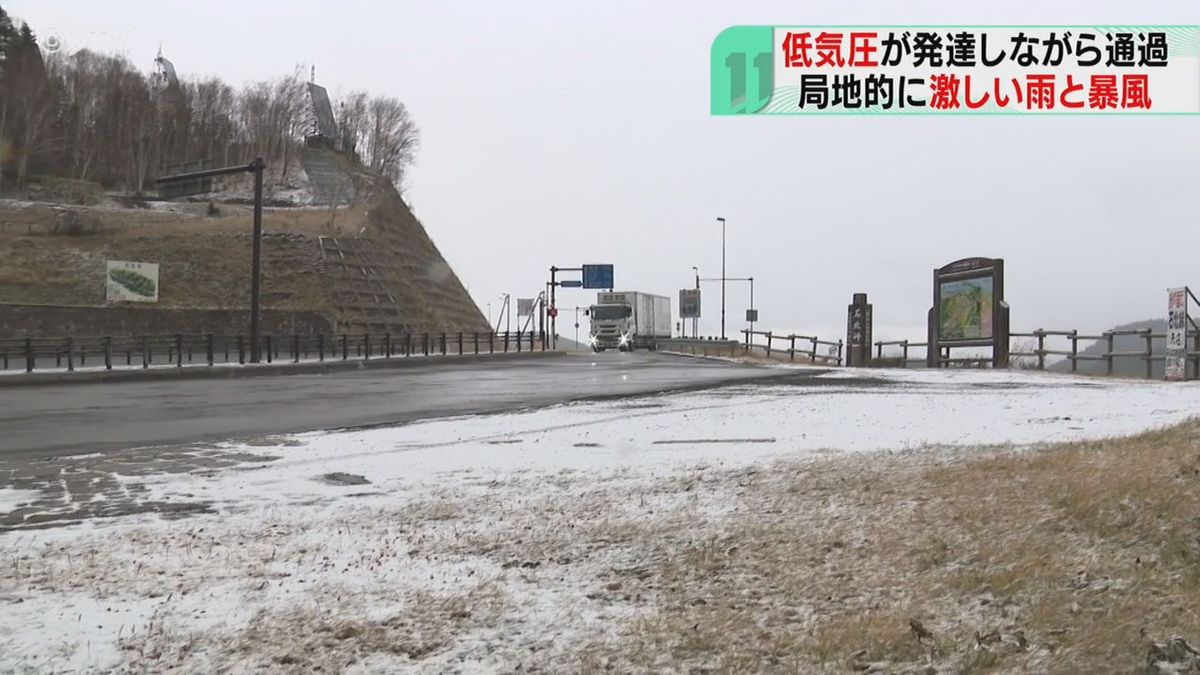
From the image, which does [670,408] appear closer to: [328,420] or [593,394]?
[593,394]

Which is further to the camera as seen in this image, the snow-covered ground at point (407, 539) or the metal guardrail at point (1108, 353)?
the metal guardrail at point (1108, 353)

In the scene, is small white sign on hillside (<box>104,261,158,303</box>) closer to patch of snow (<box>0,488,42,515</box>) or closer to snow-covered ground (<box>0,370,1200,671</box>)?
snow-covered ground (<box>0,370,1200,671</box>)

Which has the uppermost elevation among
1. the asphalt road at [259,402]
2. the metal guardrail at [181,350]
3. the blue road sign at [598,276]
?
the blue road sign at [598,276]

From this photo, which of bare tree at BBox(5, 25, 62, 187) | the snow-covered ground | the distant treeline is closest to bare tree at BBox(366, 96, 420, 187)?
the distant treeline

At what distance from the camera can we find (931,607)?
416 cm

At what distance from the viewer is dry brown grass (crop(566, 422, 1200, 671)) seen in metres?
3.68

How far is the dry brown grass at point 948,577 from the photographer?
3684 millimetres

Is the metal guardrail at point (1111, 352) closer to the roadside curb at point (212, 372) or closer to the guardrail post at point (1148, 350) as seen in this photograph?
the guardrail post at point (1148, 350)

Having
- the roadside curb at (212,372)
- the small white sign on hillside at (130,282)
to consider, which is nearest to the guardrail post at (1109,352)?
the roadside curb at (212,372)

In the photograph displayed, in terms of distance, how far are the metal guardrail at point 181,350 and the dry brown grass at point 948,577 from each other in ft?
83.0

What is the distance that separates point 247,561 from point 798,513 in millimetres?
3626

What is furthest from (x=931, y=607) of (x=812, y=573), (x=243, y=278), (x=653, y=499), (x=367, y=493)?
(x=243, y=278)

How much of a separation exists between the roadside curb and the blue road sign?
30619mm

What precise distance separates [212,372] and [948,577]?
26099mm
